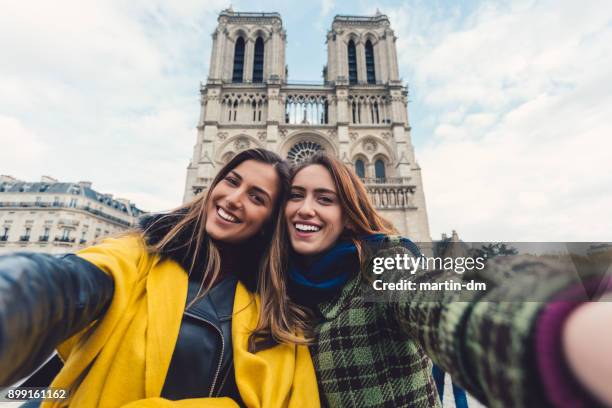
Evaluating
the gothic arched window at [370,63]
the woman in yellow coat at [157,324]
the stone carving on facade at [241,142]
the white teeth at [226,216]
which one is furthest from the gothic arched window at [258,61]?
the woman in yellow coat at [157,324]

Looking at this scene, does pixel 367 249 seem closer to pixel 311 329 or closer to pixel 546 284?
pixel 311 329

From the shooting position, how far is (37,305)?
2.20 feet

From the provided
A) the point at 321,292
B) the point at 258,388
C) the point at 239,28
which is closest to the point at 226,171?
the point at 321,292

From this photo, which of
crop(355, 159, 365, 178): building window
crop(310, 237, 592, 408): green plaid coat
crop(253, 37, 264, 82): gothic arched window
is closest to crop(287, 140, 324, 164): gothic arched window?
crop(355, 159, 365, 178): building window

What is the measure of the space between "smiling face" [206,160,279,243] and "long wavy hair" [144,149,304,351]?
5 cm

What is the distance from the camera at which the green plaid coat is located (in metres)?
0.50

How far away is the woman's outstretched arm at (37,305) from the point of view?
62cm

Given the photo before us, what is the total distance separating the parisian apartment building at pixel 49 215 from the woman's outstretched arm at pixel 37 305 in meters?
23.7

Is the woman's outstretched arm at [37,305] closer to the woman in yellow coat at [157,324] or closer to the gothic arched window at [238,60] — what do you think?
the woman in yellow coat at [157,324]

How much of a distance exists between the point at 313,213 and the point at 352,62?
26.1 meters

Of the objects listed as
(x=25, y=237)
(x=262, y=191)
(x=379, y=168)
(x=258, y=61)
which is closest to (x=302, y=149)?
(x=379, y=168)

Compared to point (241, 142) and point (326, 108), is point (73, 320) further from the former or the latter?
point (326, 108)

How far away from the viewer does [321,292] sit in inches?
52.7

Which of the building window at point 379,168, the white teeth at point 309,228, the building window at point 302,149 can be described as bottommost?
the white teeth at point 309,228
